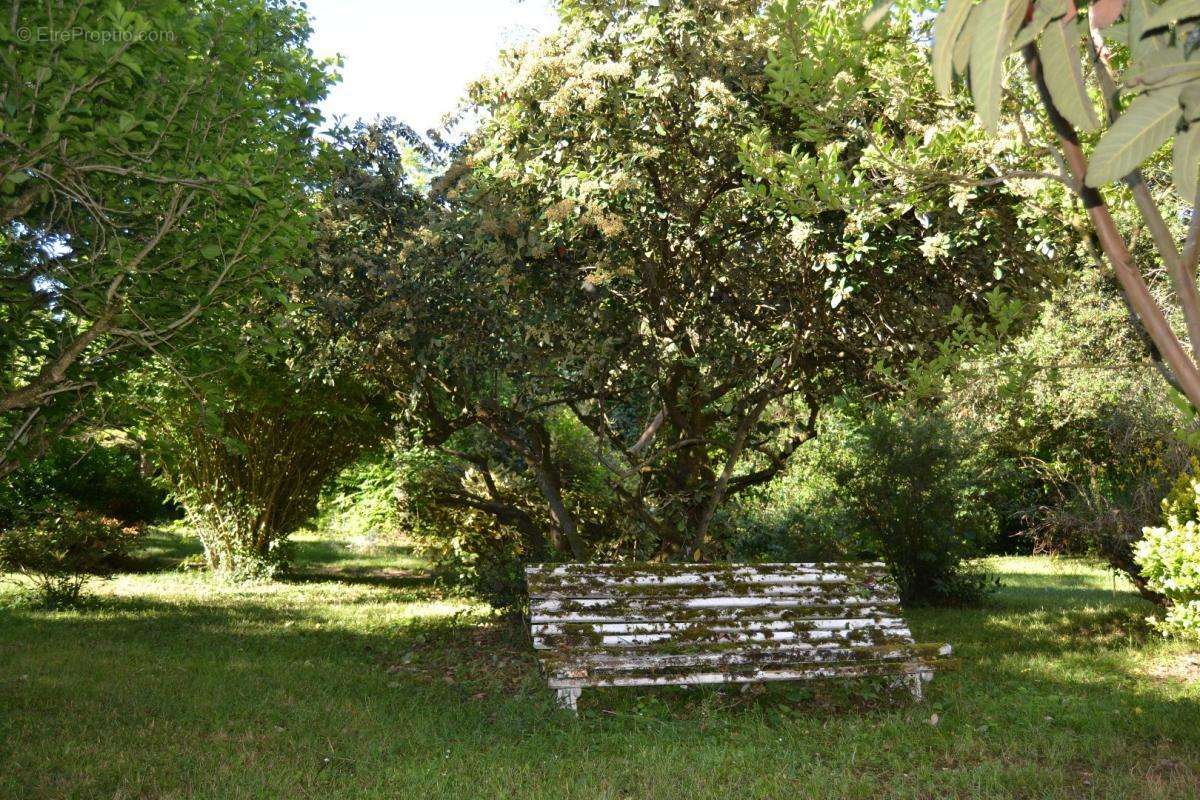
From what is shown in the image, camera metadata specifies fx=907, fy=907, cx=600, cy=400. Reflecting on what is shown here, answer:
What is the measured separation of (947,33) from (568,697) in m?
6.04

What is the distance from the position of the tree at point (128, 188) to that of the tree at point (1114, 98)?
435 cm

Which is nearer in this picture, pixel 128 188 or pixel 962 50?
pixel 962 50

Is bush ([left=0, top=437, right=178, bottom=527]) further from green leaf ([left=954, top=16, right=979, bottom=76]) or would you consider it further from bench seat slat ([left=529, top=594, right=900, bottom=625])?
green leaf ([left=954, top=16, right=979, bottom=76])

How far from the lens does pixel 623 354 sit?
8328 millimetres

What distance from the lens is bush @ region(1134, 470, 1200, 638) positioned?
8.13 meters

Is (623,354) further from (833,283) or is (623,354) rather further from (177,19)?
(177,19)

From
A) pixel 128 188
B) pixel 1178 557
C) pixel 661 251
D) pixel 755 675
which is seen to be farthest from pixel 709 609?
pixel 128 188

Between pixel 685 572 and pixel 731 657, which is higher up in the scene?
pixel 685 572

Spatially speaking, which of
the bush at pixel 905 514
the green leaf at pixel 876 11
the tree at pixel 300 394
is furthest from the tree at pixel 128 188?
the bush at pixel 905 514

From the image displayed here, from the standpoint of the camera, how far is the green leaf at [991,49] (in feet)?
3.58

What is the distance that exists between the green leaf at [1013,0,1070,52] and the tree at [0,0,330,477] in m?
4.38

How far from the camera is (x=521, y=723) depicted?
6.46 meters

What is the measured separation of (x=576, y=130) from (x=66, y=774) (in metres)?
5.66

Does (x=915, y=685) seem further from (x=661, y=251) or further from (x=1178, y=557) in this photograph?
(x=661, y=251)
